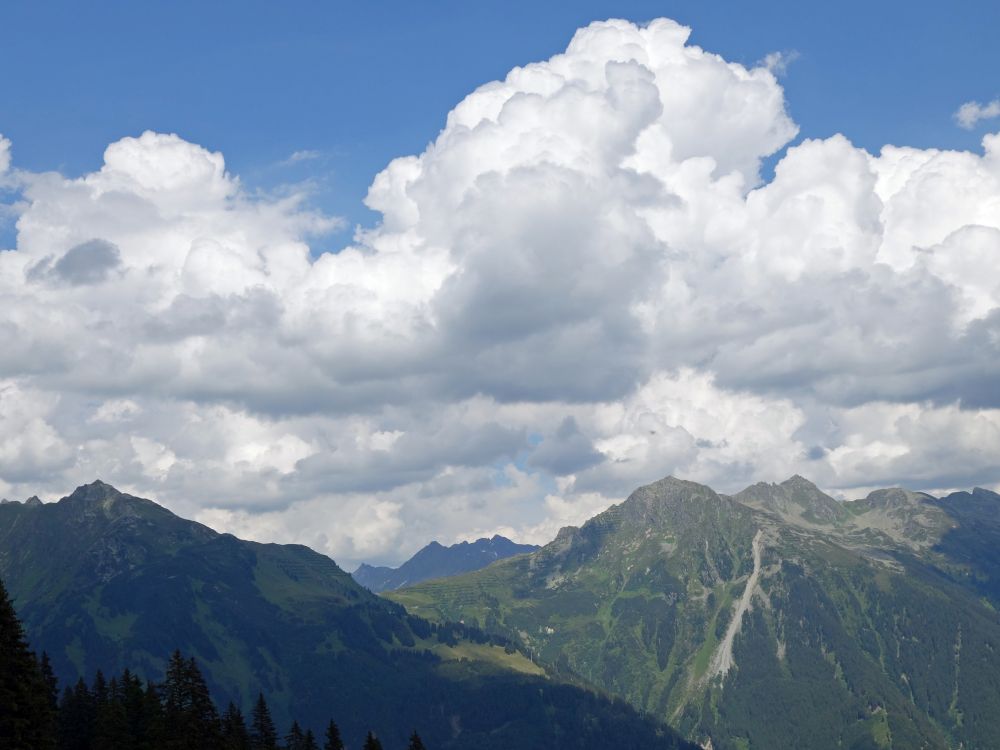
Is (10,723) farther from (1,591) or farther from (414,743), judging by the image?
(414,743)

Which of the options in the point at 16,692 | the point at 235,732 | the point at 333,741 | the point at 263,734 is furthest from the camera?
the point at 333,741

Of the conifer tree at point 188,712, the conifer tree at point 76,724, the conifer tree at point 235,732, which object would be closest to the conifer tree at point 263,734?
the conifer tree at point 235,732

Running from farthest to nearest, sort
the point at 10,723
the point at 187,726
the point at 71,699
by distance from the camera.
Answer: the point at 71,699
the point at 187,726
the point at 10,723

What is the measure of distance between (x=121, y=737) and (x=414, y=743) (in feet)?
151

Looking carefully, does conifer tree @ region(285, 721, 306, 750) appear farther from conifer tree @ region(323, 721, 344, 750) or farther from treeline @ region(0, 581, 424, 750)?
conifer tree @ region(323, 721, 344, 750)

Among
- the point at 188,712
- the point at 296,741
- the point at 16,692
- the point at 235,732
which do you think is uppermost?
the point at 16,692

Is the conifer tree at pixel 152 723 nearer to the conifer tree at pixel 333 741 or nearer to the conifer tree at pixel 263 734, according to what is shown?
the conifer tree at pixel 263 734

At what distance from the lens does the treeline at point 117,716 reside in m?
72.0

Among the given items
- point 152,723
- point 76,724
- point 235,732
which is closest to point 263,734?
point 235,732

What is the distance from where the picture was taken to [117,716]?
93750 millimetres

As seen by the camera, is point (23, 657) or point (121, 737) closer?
point (23, 657)

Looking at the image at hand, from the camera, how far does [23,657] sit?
2904 inches

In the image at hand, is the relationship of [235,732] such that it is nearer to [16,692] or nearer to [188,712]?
[188,712]

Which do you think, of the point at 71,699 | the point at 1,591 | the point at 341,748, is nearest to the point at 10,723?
the point at 1,591
